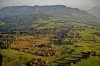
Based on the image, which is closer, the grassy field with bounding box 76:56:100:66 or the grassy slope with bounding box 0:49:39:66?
the grassy field with bounding box 76:56:100:66

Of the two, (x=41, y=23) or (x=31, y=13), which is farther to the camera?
(x=31, y=13)

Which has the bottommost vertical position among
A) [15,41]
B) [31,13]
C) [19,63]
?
[19,63]

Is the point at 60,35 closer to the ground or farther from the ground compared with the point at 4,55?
farther from the ground

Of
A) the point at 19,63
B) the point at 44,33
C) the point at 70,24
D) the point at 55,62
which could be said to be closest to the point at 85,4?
the point at 70,24

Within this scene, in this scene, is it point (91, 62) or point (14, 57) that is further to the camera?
point (14, 57)

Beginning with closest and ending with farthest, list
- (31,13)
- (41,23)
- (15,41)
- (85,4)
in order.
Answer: (15,41) → (85,4) → (41,23) → (31,13)

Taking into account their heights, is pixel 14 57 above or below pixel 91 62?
above

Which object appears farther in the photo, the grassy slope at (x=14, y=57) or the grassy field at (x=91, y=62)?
the grassy slope at (x=14, y=57)

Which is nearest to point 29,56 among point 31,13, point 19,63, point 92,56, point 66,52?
point 19,63

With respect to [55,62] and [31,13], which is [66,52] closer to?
[55,62]

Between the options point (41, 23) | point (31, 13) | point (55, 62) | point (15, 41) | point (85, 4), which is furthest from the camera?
point (31, 13)
